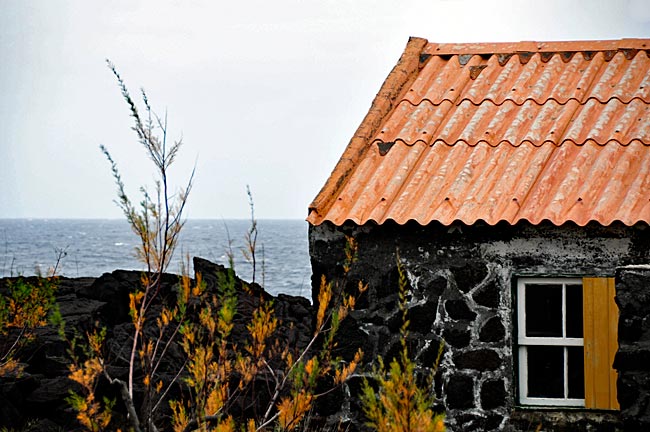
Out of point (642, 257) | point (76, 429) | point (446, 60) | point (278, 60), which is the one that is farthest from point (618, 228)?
point (278, 60)

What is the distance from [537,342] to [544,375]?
2.11 feet

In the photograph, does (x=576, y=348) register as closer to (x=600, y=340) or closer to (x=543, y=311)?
(x=600, y=340)

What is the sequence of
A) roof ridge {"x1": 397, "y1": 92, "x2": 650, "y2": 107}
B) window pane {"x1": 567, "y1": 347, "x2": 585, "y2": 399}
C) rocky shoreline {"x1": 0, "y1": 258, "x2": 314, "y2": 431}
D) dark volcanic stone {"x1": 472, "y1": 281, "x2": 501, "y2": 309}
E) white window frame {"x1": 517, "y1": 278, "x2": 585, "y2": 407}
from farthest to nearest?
1. rocky shoreline {"x1": 0, "y1": 258, "x2": 314, "y2": 431}
2. roof ridge {"x1": 397, "y1": 92, "x2": 650, "y2": 107}
3. window pane {"x1": 567, "y1": 347, "x2": 585, "y2": 399}
4. dark volcanic stone {"x1": 472, "y1": 281, "x2": 501, "y2": 309}
5. white window frame {"x1": 517, "y1": 278, "x2": 585, "y2": 407}

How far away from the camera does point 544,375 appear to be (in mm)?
8227

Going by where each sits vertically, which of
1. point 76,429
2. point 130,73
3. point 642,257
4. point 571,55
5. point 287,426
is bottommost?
point 76,429

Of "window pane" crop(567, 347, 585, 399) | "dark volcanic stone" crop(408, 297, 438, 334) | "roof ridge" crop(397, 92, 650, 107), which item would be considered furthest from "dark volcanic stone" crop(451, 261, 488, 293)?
"roof ridge" crop(397, 92, 650, 107)

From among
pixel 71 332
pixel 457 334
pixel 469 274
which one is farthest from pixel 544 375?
pixel 71 332

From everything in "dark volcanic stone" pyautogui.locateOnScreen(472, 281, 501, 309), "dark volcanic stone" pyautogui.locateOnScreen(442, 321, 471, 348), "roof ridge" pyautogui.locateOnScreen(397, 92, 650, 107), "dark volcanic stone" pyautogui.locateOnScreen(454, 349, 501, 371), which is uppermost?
"roof ridge" pyautogui.locateOnScreen(397, 92, 650, 107)

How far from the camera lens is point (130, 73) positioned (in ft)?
186

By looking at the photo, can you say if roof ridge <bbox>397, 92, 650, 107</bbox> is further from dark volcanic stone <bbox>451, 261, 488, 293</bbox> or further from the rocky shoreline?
the rocky shoreline

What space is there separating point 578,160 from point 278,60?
49722mm

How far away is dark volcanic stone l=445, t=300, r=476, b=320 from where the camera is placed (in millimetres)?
7784

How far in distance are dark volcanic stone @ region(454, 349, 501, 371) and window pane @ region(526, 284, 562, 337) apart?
3.10 feet

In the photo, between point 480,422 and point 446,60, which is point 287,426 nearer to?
point 480,422
